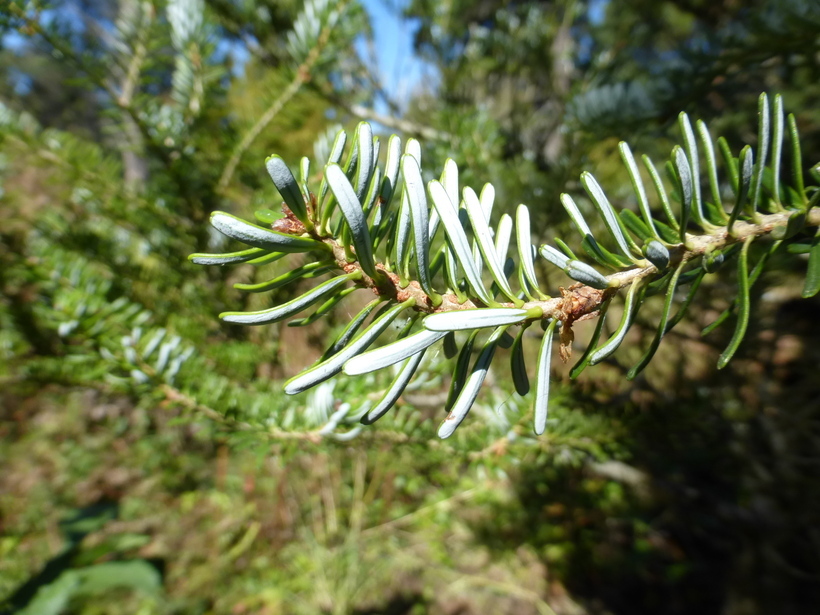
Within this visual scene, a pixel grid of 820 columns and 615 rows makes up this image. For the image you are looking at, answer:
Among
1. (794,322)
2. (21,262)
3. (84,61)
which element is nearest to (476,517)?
(794,322)

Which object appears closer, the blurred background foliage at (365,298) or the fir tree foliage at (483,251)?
the fir tree foliage at (483,251)

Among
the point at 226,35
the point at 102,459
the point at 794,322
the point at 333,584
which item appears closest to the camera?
the point at 794,322

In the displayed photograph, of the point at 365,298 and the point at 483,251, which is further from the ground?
the point at 365,298

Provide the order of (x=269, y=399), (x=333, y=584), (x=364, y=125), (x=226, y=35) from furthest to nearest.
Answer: (x=333, y=584)
(x=226, y=35)
(x=269, y=399)
(x=364, y=125)

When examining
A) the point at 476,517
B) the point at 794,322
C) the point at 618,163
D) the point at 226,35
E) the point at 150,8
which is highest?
the point at 226,35

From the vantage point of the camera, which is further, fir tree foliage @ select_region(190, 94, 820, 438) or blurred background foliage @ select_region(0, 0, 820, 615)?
blurred background foliage @ select_region(0, 0, 820, 615)

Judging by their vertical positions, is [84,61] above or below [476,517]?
above

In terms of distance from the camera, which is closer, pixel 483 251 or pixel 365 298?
pixel 483 251

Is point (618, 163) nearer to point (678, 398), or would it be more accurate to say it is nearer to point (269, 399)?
point (678, 398)
